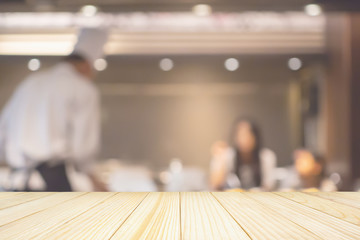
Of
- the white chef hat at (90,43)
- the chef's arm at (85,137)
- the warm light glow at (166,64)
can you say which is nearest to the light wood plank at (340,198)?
the chef's arm at (85,137)

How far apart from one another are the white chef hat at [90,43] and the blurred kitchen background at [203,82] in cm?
137

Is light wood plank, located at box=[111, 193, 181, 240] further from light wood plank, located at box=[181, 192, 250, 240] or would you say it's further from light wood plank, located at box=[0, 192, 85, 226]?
light wood plank, located at box=[0, 192, 85, 226]

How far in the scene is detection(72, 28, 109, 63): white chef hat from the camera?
2.56m

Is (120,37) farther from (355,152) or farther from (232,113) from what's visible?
(355,152)

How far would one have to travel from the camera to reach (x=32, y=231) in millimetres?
681

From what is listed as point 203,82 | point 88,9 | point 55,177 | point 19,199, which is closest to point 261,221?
point 19,199

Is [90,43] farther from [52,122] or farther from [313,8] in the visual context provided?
[313,8]

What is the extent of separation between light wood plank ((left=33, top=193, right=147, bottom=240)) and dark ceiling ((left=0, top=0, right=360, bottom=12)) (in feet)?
6.87

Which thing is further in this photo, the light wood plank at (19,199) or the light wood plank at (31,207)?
the light wood plank at (19,199)

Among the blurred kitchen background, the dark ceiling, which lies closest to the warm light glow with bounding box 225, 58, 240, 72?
the blurred kitchen background

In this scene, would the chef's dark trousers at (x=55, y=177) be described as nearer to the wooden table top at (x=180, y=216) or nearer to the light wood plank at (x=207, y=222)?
the wooden table top at (x=180, y=216)

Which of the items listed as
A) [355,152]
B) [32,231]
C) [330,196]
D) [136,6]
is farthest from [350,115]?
[32,231]

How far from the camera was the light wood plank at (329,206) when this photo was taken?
2.71 feet

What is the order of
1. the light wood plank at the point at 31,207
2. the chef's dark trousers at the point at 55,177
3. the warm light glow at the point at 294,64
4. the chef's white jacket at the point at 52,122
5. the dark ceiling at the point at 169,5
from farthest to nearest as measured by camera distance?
the warm light glow at the point at 294,64, the dark ceiling at the point at 169,5, the chef's white jacket at the point at 52,122, the chef's dark trousers at the point at 55,177, the light wood plank at the point at 31,207
